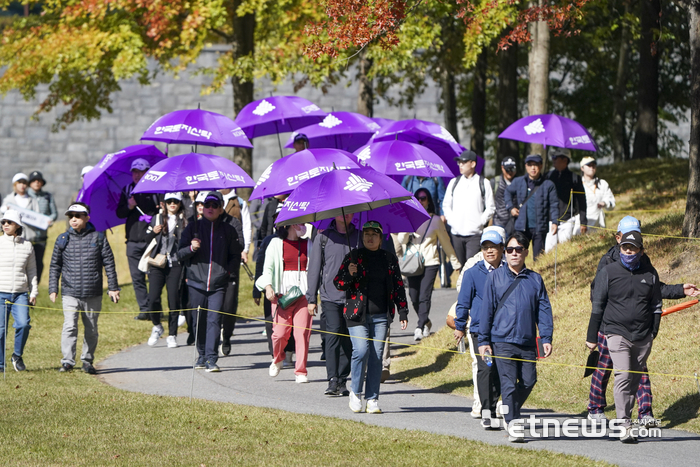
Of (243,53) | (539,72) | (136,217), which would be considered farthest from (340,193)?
(243,53)

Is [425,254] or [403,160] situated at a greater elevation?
[403,160]

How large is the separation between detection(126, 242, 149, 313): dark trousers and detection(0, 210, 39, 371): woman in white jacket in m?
2.45

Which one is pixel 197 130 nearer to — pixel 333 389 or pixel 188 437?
pixel 333 389

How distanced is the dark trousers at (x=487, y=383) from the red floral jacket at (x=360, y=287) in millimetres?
875

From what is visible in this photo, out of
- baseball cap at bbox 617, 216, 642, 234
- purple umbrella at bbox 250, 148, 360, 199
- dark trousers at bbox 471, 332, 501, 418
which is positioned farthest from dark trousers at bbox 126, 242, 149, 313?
baseball cap at bbox 617, 216, 642, 234

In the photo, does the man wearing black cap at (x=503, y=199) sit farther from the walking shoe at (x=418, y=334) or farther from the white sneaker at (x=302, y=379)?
the white sneaker at (x=302, y=379)

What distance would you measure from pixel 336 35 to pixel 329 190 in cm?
365

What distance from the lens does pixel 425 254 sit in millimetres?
12328

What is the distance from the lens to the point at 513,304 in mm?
7652

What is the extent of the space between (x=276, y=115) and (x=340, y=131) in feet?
4.04

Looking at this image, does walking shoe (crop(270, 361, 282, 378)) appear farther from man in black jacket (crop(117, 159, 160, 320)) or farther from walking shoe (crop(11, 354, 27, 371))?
man in black jacket (crop(117, 159, 160, 320))

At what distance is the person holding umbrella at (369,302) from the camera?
870 cm

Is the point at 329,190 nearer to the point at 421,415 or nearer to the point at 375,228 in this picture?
the point at 375,228

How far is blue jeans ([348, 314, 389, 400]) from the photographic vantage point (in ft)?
28.6
